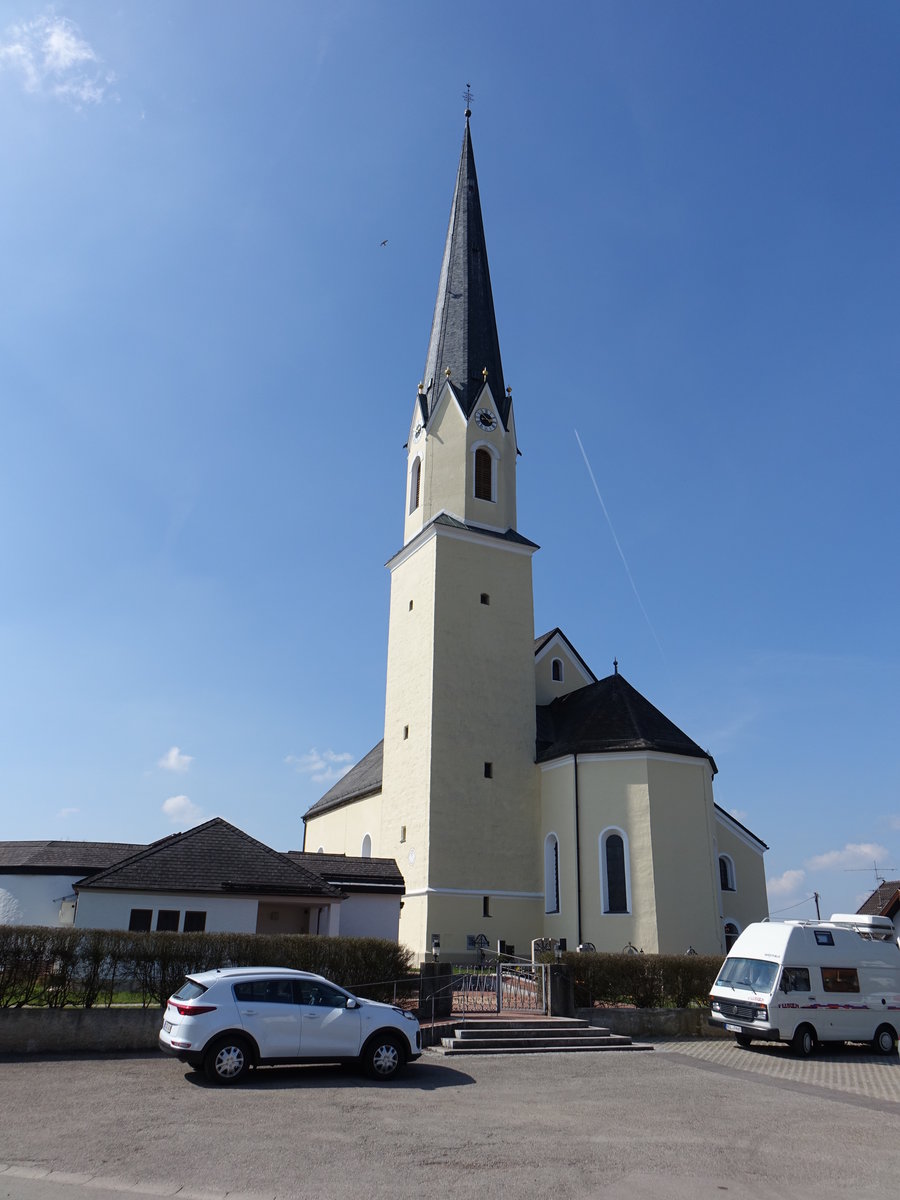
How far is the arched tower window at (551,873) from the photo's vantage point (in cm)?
2858

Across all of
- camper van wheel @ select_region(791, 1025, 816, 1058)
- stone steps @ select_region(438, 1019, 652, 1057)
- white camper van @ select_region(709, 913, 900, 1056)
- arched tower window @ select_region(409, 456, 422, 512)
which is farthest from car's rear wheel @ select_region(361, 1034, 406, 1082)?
arched tower window @ select_region(409, 456, 422, 512)

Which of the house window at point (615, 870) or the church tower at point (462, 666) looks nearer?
the house window at point (615, 870)

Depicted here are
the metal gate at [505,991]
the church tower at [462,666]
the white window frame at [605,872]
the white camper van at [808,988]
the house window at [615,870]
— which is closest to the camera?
the white camper van at [808,988]

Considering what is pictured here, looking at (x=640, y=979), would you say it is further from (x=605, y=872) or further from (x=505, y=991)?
(x=605, y=872)

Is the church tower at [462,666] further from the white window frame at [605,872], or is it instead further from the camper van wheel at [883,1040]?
the camper van wheel at [883,1040]

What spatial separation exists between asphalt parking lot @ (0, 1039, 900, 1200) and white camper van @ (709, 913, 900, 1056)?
279 cm

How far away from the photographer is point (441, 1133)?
9625 millimetres

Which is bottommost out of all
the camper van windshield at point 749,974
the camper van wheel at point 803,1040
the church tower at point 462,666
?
the camper van wheel at point 803,1040

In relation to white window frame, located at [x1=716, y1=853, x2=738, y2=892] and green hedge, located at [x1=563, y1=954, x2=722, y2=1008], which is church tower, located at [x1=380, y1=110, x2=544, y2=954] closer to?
white window frame, located at [x1=716, y1=853, x2=738, y2=892]

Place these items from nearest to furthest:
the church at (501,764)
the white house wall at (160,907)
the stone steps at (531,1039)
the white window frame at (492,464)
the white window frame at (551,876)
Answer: the stone steps at (531,1039) < the white house wall at (160,907) < the church at (501,764) < the white window frame at (551,876) < the white window frame at (492,464)

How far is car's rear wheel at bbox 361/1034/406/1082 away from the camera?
497 inches

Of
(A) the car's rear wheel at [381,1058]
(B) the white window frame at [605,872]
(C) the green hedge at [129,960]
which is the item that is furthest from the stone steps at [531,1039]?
(B) the white window frame at [605,872]

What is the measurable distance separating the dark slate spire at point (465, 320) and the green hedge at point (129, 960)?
21.5m

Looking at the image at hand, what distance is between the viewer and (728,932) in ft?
99.8
